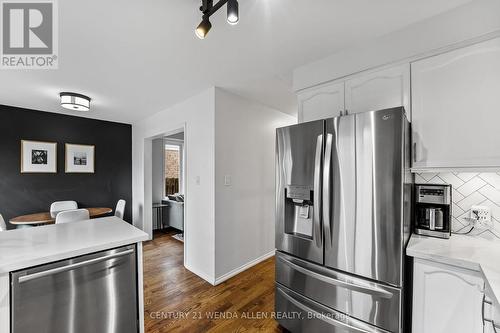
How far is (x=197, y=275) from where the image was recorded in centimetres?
291

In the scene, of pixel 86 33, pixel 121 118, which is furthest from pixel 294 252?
pixel 121 118

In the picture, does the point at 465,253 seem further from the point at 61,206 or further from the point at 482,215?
the point at 61,206

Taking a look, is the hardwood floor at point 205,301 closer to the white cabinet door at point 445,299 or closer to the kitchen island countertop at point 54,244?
the kitchen island countertop at point 54,244

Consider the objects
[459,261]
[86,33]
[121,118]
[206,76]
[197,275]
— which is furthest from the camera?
[121,118]

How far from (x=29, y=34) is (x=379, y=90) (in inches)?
109

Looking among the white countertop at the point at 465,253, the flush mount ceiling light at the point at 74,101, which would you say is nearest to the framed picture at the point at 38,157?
the flush mount ceiling light at the point at 74,101

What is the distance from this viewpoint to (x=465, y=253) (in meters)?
1.28

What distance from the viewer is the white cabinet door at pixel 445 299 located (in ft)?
3.76

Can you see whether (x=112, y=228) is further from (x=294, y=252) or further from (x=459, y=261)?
(x=459, y=261)

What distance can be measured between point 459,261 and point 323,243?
0.72 m

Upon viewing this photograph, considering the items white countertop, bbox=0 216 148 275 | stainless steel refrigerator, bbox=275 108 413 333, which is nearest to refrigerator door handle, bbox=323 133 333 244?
stainless steel refrigerator, bbox=275 108 413 333

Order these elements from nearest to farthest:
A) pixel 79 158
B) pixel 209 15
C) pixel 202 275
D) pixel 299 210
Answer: pixel 209 15 → pixel 299 210 → pixel 202 275 → pixel 79 158

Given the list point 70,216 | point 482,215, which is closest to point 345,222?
point 482,215

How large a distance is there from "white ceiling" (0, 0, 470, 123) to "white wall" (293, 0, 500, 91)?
0.07m
